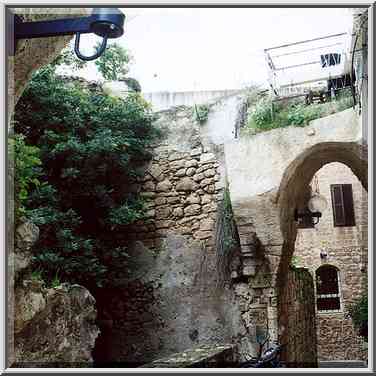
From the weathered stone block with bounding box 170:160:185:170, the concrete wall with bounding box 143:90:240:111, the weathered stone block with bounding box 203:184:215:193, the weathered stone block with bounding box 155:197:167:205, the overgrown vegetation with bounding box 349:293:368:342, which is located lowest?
the overgrown vegetation with bounding box 349:293:368:342

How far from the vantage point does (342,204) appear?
689 centimetres

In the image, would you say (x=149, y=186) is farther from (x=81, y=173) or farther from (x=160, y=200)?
(x=81, y=173)

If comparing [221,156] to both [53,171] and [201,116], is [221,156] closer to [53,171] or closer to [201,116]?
[201,116]

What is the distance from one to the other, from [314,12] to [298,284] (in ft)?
12.4

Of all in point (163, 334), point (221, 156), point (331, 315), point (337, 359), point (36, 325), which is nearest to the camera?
point (36, 325)

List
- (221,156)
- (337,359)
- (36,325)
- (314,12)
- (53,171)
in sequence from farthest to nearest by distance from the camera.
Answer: (221,156), (53,171), (337,359), (314,12), (36,325)

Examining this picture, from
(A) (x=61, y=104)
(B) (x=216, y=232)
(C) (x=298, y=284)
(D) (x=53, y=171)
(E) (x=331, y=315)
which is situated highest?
(A) (x=61, y=104)

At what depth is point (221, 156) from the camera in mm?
5738

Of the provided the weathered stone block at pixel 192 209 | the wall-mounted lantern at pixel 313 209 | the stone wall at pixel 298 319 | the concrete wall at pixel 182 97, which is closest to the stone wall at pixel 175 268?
the weathered stone block at pixel 192 209

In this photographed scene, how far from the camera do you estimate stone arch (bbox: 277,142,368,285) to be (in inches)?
191

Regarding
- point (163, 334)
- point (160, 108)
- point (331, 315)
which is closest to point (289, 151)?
point (160, 108)

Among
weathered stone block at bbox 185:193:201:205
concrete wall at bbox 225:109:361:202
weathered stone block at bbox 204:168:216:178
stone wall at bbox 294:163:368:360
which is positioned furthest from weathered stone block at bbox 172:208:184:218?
stone wall at bbox 294:163:368:360

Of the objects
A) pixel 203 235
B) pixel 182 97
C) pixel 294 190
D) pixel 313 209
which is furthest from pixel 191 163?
pixel 313 209

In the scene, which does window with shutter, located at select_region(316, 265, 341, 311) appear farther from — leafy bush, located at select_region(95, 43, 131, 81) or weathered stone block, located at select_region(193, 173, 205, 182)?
leafy bush, located at select_region(95, 43, 131, 81)
